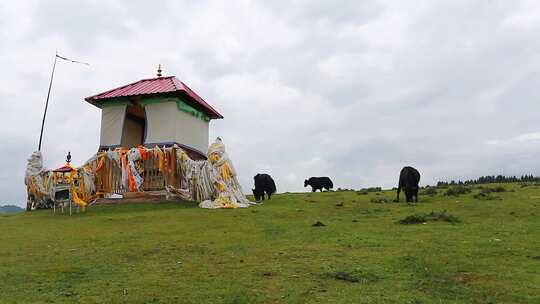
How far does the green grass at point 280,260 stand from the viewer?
6234mm

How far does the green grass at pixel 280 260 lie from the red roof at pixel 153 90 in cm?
1105

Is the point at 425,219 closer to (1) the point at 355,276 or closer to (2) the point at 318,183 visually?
(1) the point at 355,276

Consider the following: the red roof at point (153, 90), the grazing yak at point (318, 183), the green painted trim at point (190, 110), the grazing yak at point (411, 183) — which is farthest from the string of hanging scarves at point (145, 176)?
the grazing yak at point (318, 183)

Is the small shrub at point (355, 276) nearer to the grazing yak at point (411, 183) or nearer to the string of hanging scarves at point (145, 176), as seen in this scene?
the grazing yak at point (411, 183)

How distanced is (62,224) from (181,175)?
7.40 m

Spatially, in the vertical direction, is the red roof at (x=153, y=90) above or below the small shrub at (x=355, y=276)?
above

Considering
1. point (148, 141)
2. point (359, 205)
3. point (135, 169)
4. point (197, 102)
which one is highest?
point (197, 102)

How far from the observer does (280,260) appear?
8312mm

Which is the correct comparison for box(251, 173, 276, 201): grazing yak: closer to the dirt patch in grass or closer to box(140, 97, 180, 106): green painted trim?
box(140, 97, 180, 106): green painted trim

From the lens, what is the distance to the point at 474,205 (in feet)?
54.3

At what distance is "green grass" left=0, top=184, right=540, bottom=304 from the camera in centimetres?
623

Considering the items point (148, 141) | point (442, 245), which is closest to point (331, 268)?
point (442, 245)

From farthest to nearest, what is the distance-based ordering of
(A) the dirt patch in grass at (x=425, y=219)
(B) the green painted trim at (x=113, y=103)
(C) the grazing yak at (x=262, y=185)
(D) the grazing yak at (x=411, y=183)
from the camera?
1. (B) the green painted trim at (x=113, y=103)
2. (C) the grazing yak at (x=262, y=185)
3. (D) the grazing yak at (x=411, y=183)
4. (A) the dirt patch in grass at (x=425, y=219)

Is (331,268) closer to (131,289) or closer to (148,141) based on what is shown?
(131,289)
